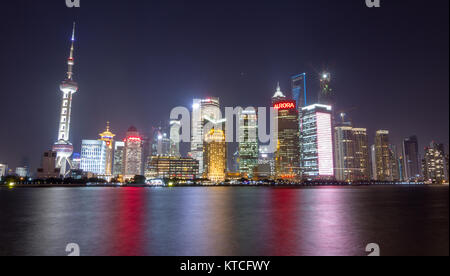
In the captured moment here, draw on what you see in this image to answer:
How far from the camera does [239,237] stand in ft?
76.3

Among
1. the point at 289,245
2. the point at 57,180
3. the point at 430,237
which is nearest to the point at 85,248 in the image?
the point at 289,245

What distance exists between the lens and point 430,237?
23.9m

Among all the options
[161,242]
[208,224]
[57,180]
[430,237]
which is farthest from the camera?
[57,180]

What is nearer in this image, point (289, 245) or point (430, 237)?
point (289, 245)
